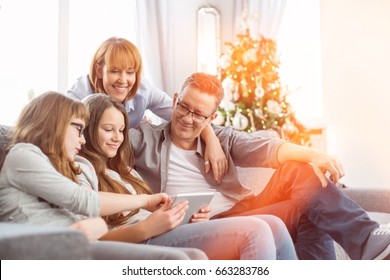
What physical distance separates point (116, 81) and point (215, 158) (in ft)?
0.81

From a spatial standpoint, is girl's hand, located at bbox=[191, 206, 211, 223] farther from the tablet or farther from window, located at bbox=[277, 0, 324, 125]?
window, located at bbox=[277, 0, 324, 125]

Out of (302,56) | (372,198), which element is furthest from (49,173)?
(302,56)

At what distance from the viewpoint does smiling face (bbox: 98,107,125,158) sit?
32.6 inches

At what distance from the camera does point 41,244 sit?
432mm

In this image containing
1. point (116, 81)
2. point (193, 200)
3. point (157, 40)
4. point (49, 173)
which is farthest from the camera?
point (157, 40)

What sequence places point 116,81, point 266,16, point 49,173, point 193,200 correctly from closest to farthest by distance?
1. point 49,173
2. point 193,200
3. point 116,81
4. point 266,16

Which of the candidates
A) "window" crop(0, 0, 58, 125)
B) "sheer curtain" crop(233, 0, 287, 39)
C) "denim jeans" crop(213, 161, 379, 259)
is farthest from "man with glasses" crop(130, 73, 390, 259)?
"sheer curtain" crop(233, 0, 287, 39)

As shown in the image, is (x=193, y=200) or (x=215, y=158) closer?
(x=193, y=200)

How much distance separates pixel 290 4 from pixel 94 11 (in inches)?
42.3

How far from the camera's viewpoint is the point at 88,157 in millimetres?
827

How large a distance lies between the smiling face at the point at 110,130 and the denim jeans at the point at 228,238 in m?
0.18

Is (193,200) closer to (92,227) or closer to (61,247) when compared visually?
(92,227)

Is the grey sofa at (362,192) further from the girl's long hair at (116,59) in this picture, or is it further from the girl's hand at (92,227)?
the girl's hand at (92,227)

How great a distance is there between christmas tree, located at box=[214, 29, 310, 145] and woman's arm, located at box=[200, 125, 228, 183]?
3.72 ft
